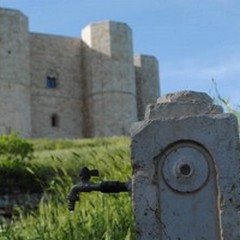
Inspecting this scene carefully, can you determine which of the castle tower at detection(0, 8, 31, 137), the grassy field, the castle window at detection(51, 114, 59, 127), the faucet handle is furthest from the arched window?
the faucet handle

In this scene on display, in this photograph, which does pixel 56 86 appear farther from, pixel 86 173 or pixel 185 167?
pixel 185 167

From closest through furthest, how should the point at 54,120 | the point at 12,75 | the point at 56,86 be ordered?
the point at 12,75, the point at 54,120, the point at 56,86

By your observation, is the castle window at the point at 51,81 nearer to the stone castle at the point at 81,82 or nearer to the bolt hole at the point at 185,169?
the stone castle at the point at 81,82

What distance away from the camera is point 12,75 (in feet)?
109

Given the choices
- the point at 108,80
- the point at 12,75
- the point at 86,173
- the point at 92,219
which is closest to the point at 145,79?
the point at 108,80

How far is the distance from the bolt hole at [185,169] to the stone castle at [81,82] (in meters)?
31.7

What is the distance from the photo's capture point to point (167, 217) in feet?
8.61

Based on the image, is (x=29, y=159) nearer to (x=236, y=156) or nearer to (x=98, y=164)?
(x=98, y=164)

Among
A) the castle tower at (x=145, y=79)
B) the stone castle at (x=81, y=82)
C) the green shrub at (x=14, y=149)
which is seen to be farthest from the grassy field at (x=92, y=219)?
the castle tower at (x=145, y=79)

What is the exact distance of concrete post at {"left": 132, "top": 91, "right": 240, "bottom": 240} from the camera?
8.53ft

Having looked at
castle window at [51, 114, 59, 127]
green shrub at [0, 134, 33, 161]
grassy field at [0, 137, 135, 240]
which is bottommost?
grassy field at [0, 137, 135, 240]

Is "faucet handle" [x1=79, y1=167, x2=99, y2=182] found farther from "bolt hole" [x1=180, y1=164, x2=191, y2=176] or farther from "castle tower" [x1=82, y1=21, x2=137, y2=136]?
"castle tower" [x1=82, y1=21, x2=137, y2=136]

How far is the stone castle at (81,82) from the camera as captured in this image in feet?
116

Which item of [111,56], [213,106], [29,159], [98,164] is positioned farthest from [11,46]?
[213,106]
